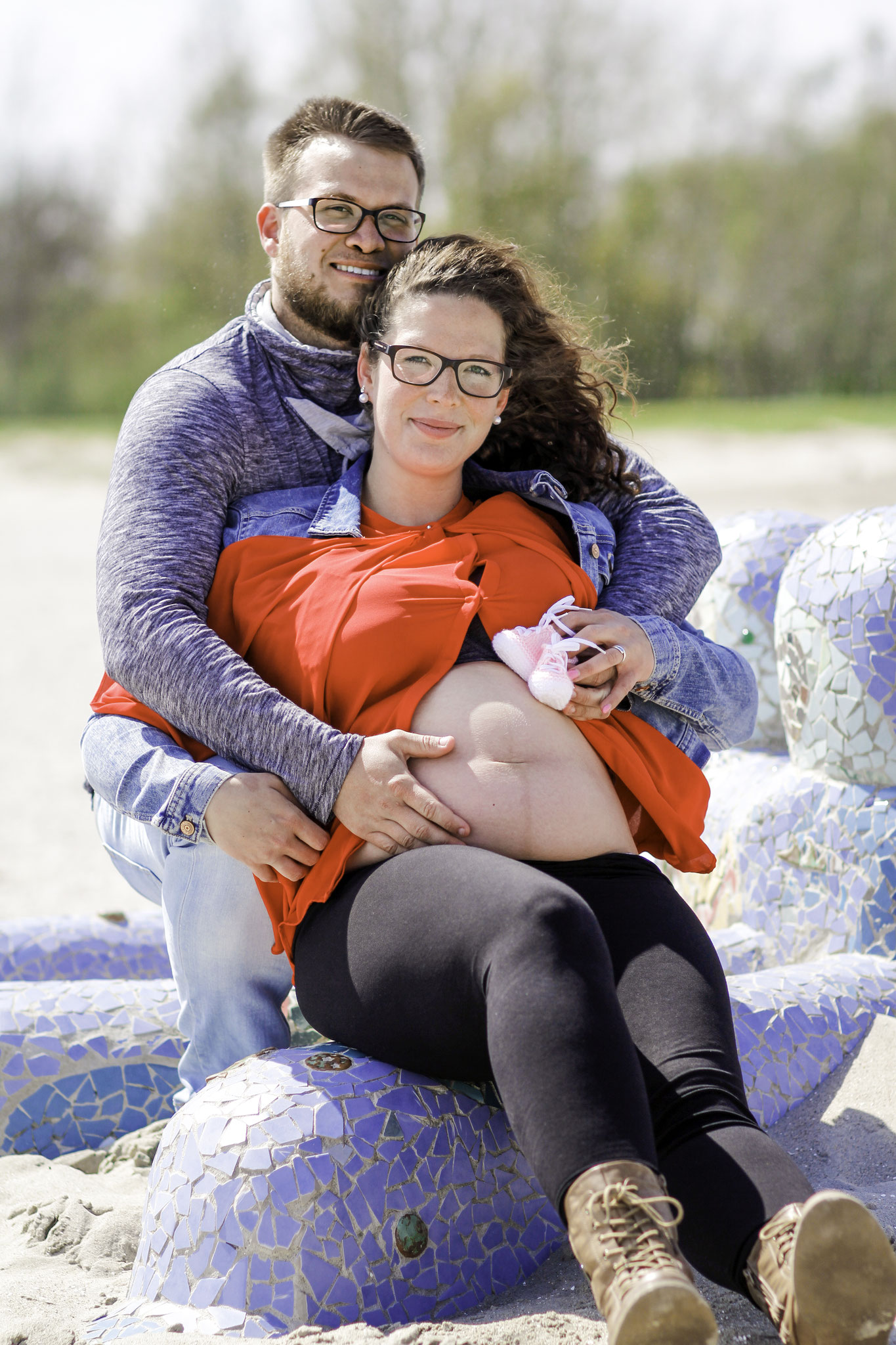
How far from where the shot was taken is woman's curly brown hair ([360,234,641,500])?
237 cm

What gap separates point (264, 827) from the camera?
81.2 inches

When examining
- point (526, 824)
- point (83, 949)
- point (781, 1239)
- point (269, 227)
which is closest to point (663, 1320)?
point (781, 1239)

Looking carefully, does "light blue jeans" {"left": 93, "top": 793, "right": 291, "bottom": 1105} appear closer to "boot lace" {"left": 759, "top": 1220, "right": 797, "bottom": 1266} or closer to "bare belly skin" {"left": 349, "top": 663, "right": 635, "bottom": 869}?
"bare belly skin" {"left": 349, "top": 663, "right": 635, "bottom": 869}

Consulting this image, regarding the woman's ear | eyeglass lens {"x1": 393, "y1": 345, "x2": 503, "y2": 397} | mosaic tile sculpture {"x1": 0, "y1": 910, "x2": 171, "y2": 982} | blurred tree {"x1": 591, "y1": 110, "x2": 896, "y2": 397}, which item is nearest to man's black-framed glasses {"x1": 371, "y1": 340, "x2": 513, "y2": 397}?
eyeglass lens {"x1": 393, "y1": 345, "x2": 503, "y2": 397}

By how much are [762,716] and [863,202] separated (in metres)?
24.3

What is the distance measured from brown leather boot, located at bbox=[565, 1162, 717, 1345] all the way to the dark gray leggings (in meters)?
0.03

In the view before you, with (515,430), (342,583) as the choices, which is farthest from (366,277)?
(342,583)

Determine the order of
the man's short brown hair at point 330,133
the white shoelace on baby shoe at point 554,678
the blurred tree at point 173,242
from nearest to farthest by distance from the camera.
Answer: the white shoelace on baby shoe at point 554,678 < the man's short brown hair at point 330,133 < the blurred tree at point 173,242

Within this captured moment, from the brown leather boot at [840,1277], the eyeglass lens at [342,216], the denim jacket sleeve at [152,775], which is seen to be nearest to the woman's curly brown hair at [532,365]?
the eyeglass lens at [342,216]

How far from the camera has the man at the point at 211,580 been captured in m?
2.09

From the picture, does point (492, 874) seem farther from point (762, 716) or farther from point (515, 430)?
point (762, 716)

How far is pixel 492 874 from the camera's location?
72.5 inches

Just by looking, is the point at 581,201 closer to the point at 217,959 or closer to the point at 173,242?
the point at 173,242

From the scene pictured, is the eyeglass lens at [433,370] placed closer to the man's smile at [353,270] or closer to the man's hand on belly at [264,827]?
the man's smile at [353,270]
